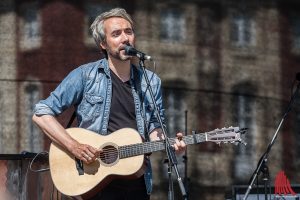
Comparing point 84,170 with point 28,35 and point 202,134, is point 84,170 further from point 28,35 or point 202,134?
point 28,35

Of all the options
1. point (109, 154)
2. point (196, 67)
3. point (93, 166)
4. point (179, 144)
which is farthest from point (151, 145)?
point (196, 67)

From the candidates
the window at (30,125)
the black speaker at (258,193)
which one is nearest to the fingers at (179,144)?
the black speaker at (258,193)

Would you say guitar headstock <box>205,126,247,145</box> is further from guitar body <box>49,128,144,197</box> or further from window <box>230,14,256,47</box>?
window <box>230,14,256,47</box>

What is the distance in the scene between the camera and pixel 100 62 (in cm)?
606

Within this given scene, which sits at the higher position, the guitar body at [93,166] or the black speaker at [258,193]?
the guitar body at [93,166]

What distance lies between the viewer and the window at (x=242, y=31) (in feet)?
63.7

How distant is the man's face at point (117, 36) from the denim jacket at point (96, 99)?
173 mm

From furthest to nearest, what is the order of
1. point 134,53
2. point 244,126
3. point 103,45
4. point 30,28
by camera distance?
point 244,126, point 30,28, point 103,45, point 134,53

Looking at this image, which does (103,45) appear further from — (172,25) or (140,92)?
(172,25)

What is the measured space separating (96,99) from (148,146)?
50 cm

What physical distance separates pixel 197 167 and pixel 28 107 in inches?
156

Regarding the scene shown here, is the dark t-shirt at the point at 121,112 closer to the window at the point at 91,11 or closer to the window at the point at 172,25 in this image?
the window at the point at 91,11

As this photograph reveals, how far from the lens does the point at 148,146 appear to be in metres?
5.84

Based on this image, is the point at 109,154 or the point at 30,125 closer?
the point at 109,154
